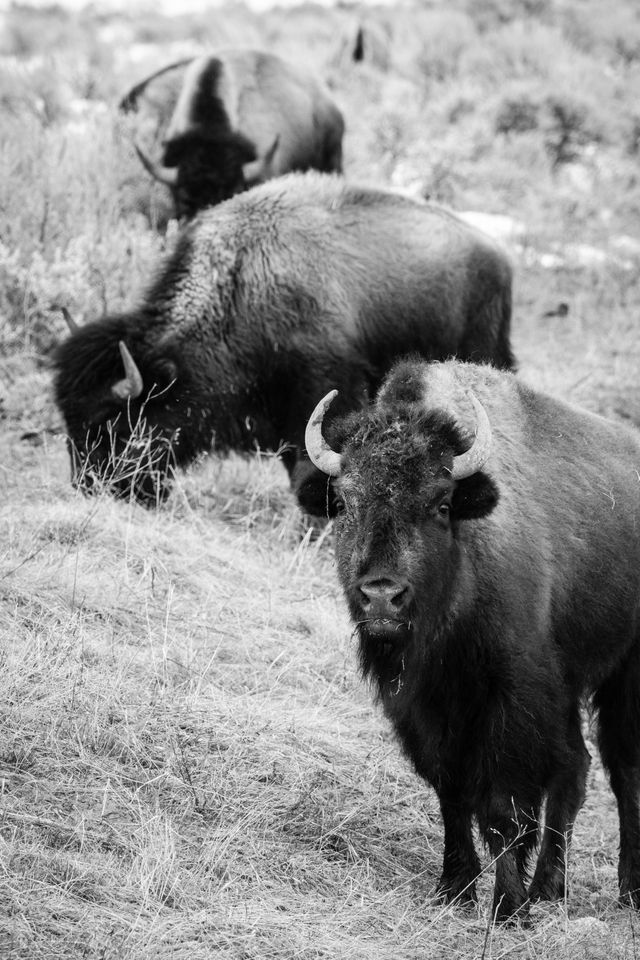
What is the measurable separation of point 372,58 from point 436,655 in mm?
18996

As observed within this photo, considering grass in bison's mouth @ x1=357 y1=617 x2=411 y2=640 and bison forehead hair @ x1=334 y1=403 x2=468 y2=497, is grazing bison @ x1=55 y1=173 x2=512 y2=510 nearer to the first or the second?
bison forehead hair @ x1=334 y1=403 x2=468 y2=497

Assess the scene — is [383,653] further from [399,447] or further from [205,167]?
[205,167]

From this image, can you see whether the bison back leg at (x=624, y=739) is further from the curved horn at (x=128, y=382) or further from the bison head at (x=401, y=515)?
the curved horn at (x=128, y=382)

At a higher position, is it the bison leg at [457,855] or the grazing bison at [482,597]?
the grazing bison at [482,597]

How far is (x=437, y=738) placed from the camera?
4953 mm

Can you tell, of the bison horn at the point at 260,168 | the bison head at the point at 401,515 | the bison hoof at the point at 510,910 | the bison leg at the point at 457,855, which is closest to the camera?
the bison head at the point at 401,515

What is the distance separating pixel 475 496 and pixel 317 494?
695 mm

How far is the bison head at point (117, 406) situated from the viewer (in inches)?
323

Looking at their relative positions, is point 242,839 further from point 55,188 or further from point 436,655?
point 55,188

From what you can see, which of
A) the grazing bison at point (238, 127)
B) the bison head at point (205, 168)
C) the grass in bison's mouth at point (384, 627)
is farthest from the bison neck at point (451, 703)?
the grazing bison at point (238, 127)

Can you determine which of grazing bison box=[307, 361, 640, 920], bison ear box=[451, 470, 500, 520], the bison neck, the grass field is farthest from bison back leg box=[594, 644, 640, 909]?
bison ear box=[451, 470, 500, 520]

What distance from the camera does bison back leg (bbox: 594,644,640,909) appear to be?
5.80 m

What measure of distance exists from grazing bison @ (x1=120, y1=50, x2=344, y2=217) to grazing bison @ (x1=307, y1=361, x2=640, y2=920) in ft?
24.0

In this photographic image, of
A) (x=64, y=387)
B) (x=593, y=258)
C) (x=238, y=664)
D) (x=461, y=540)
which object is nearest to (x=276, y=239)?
(x=64, y=387)
